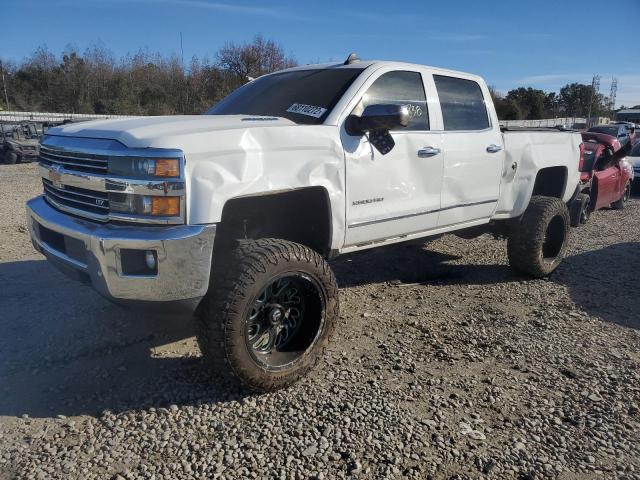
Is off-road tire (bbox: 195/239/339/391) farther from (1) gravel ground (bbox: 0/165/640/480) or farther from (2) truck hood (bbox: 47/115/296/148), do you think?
(2) truck hood (bbox: 47/115/296/148)

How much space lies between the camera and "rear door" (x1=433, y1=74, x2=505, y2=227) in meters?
4.37

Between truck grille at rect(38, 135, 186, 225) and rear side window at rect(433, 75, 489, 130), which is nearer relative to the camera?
truck grille at rect(38, 135, 186, 225)

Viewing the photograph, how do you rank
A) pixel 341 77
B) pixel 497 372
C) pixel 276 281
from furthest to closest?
1. pixel 341 77
2. pixel 497 372
3. pixel 276 281

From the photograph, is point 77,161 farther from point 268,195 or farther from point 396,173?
point 396,173

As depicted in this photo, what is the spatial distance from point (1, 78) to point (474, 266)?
1768 inches

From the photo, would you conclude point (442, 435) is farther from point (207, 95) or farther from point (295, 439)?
point (207, 95)

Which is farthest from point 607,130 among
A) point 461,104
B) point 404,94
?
point 404,94

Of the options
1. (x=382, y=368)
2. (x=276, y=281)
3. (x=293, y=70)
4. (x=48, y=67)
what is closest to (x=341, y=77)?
(x=293, y=70)

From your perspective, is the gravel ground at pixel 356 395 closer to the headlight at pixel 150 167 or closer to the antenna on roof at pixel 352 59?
the headlight at pixel 150 167

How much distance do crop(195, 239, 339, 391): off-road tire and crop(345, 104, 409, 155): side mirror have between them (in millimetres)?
914

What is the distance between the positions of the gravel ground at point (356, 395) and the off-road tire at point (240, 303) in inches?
5.8

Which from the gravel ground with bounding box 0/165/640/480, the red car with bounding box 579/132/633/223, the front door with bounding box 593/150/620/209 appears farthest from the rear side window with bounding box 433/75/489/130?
the front door with bounding box 593/150/620/209

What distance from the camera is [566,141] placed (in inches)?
229

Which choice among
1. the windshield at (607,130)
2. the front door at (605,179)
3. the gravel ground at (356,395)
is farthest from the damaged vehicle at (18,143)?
the windshield at (607,130)
